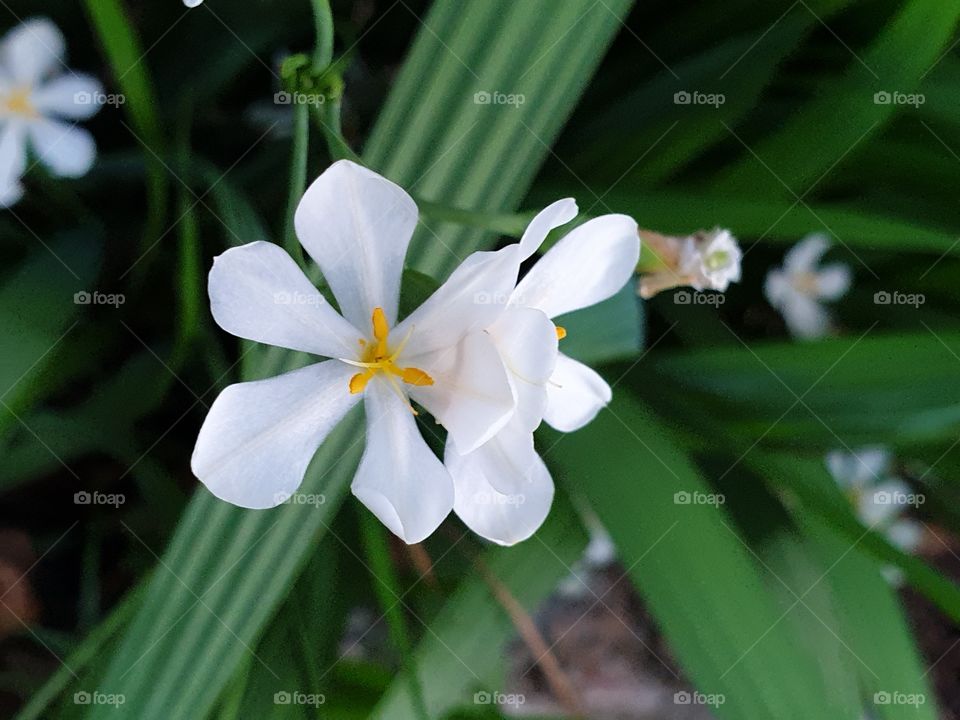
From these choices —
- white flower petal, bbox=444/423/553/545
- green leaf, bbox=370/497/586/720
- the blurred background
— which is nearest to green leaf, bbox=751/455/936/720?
the blurred background

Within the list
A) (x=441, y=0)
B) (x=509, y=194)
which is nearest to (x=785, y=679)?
(x=509, y=194)

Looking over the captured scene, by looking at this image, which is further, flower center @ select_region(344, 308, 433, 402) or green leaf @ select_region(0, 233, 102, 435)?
green leaf @ select_region(0, 233, 102, 435)

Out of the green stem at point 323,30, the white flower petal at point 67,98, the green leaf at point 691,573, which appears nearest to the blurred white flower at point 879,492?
the green leaf at point 691,573

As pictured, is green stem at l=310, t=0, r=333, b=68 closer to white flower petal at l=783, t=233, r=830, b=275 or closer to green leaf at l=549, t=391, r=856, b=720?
green leaf at l=549, t=391, r=856, b=720

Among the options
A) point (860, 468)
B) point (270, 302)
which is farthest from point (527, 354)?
point (860, 468)

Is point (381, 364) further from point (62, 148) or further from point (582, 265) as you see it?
point (62, 148)

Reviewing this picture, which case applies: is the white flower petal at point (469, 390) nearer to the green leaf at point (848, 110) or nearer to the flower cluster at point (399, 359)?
the flower cluster at point (399, 359)

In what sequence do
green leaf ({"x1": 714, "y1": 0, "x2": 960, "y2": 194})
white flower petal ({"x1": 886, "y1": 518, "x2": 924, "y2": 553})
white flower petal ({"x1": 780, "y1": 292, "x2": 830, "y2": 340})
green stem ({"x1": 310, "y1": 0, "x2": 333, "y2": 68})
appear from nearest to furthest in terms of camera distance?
green stem ({"x1": 310, "y1": 0, "x2": 333, "y2": 68}) < green leaf ({"x1": 714, "y1": 0, "x2": 960, "y2": 194}) < white flower petal ({"x1": 780, "y1": 292, "x2": 830, "y2": 340}) < white flower petal ({"x1": 886, "y1": 518, "x2": 924, "y2": 553})
